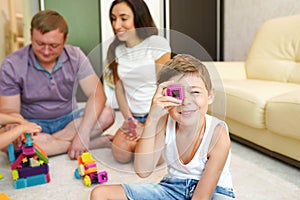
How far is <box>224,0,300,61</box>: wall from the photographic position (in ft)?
7.41

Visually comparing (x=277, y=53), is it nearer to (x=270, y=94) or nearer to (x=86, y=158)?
(x=270, y=94)

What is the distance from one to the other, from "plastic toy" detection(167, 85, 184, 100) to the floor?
30cm

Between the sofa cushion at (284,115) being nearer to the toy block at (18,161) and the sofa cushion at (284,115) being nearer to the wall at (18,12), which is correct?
the toy block at (18,161)

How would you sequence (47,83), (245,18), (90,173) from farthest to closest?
1. (245,18)
2. (47,83)
3. (90,173)

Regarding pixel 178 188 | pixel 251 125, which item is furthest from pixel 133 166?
pixel 251 125

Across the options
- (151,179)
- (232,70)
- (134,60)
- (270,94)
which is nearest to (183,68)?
(134,60)

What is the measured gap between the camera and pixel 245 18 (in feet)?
8.66

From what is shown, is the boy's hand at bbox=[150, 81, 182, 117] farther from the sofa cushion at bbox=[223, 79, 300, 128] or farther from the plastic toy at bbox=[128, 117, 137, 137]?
the sofa cushion at bbox=[223, 79, 300, 128]

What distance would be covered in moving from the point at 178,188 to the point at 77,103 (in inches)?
19.9

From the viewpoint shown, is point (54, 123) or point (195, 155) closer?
point (195, 155)

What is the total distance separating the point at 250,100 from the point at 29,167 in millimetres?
945

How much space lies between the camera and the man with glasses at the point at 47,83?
133 centimetres

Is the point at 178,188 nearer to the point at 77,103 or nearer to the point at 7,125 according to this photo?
the point at 77,103

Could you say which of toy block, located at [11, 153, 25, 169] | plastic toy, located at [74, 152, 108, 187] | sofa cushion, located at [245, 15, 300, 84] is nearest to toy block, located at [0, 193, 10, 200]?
toy block, located at [11, 153, 25, 169]
